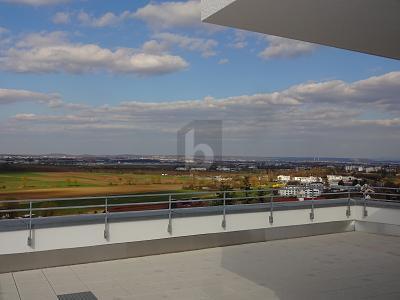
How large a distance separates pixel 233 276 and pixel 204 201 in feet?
9.14

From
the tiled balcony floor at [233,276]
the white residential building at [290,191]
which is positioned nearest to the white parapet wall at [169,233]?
the tiled balcony floor at [233,276]

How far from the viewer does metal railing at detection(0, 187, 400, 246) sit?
7.11 metres

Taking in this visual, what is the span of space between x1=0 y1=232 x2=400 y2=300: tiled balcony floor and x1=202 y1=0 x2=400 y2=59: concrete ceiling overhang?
3.36 m

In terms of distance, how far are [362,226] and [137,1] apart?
8263mm

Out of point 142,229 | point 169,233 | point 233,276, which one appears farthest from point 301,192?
point 233,276

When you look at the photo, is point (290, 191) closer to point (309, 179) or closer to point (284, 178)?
point (284, 178)

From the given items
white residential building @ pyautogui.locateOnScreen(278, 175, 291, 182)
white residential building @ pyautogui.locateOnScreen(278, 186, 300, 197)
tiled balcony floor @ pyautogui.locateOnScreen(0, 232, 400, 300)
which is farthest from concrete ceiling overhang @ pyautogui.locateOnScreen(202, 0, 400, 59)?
white residential building @ pyautogui.locateOnScreen(278, 175, 291, 182)

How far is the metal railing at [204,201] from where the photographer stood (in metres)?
7.11

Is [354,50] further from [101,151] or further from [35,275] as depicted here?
[101,151]

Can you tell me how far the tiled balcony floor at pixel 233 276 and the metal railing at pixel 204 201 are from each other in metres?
0.74

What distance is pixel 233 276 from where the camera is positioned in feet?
20.8

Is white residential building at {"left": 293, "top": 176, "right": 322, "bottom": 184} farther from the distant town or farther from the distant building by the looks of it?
the distant building

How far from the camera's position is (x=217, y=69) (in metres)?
13.0

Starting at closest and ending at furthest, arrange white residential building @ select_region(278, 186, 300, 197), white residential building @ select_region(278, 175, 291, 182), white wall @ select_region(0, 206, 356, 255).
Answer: white wall @ select_region(0, 206, 356, 255), white residential building @ select_region(278, 186, 300, 197), white residential building @ select_region(278, 175, 291, 182)
